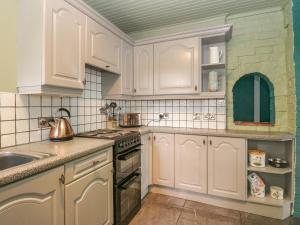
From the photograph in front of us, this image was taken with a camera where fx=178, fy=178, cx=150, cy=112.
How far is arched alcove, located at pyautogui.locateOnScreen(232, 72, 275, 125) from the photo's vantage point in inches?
91.0

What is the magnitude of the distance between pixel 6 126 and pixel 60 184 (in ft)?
2.22

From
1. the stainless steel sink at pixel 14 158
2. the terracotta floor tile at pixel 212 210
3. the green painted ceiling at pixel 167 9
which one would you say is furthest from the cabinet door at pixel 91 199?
the green painted ceiling at pixel 167 9

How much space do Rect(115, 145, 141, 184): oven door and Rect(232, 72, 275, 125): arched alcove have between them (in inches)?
56.1

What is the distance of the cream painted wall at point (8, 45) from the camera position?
52.4 inches

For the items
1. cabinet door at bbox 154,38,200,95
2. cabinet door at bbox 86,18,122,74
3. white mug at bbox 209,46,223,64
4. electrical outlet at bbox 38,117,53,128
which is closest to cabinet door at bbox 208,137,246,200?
cabinet door at bbox 154,38,200,95

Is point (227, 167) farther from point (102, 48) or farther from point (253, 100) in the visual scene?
point (102, 48)

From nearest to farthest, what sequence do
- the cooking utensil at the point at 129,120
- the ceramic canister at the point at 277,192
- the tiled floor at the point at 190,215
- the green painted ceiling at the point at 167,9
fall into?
the tiled floor at the point at 190,215, the ceramic canister at the point at 277,192, the green painted ceiling at the point at 167,9, the cooking utensil at the point at 129,120

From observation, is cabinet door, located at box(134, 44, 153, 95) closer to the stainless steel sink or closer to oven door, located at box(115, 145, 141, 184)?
oven door, located at box(115, 145, 141, 184)

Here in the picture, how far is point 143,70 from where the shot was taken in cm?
256

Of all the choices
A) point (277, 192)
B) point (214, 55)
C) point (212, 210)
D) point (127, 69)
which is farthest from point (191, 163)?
point (127, 69)

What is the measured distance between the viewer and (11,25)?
1381mm

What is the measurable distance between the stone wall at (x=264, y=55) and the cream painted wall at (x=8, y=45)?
7.76ft

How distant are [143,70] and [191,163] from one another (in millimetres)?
1422

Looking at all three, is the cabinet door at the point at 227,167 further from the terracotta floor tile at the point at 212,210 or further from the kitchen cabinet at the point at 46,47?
the kitchen cabinet at the point at 46,47
